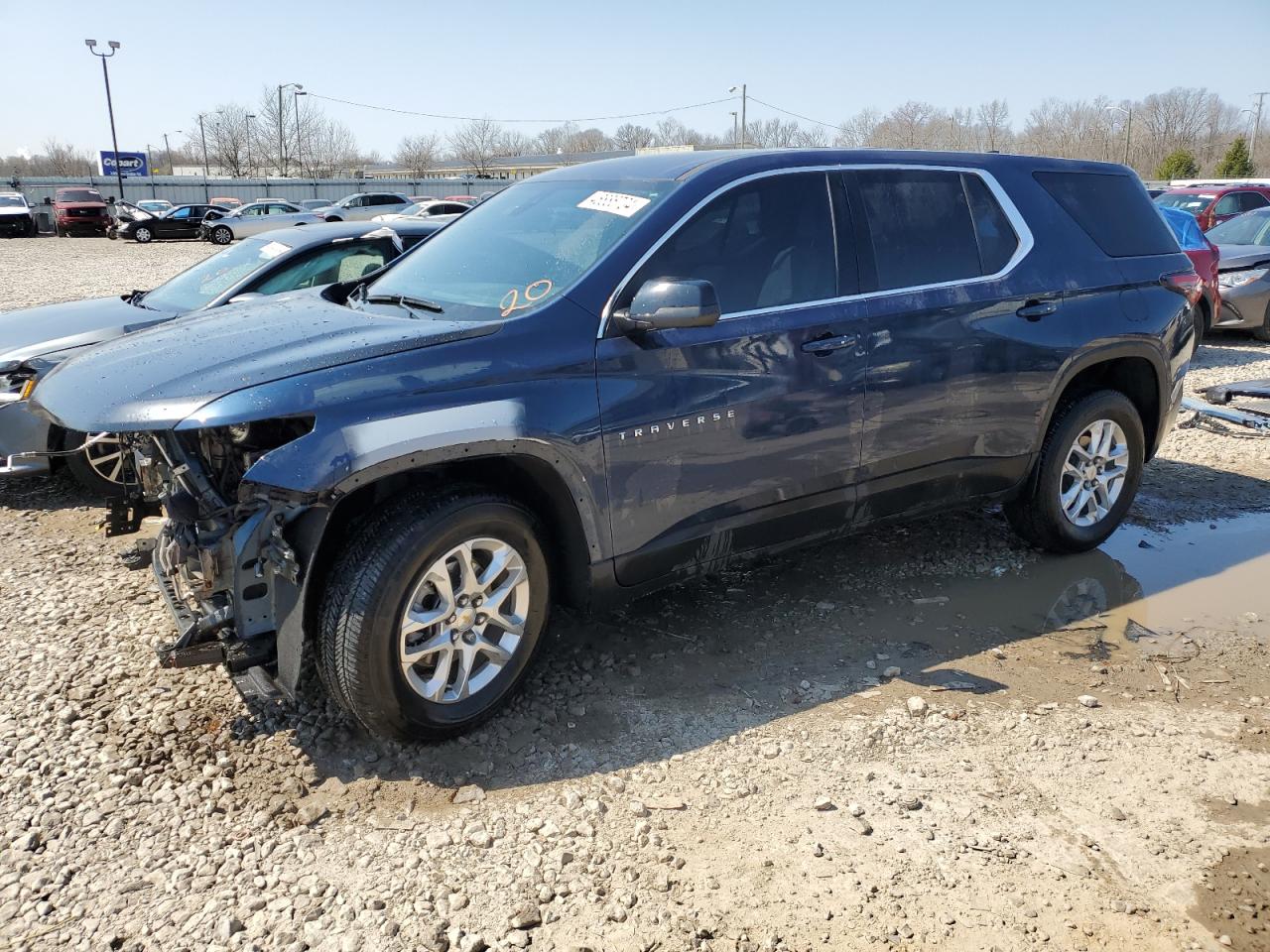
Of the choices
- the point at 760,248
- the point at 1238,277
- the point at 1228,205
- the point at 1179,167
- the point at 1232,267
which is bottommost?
the point at 1238,277

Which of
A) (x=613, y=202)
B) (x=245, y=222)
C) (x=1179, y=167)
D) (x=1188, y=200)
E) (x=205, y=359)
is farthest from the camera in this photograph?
(x=1179, y=167)

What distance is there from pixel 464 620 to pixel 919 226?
2613mm

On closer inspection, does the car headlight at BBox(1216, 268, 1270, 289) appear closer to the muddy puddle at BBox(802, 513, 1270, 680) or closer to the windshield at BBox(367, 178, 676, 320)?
the muddy puddle at BBox(802, 513, 1270, 680)

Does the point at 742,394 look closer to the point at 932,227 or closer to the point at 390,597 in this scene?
the point at 932,227

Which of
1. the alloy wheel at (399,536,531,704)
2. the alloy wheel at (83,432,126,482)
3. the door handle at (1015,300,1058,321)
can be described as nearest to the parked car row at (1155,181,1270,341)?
the door handle at (1015,300,1058,321)

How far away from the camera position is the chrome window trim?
3.58 metres

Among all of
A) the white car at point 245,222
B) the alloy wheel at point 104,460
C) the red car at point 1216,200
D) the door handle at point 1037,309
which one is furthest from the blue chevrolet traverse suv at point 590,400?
the white car at point 245,222

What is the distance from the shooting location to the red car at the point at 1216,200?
16.4 metres

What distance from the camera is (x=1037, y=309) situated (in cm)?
462

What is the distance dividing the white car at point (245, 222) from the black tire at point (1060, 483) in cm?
2942

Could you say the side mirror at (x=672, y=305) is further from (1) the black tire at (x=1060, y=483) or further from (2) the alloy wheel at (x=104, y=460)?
(2) the alloy wheel at (x=104, y=460)

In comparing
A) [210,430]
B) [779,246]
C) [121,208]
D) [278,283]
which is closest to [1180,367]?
[779,246]

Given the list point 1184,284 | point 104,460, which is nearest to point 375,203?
point 104,460

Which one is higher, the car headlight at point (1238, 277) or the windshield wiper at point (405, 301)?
the windshield wiper at point (405, 301)
